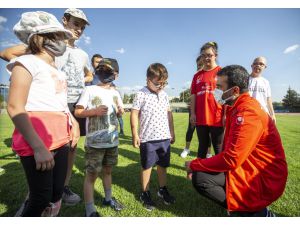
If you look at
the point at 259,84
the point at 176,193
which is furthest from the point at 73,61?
the point at 259,84

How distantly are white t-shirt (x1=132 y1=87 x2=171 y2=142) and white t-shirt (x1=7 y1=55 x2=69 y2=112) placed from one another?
1656 mm

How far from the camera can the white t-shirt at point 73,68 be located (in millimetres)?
3457

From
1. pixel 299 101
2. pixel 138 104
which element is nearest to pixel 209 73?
pixel 138 104

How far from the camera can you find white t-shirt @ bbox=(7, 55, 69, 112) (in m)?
1.94

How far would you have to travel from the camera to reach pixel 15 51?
94.0 inches

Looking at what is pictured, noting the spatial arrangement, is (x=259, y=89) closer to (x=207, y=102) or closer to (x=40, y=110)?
(x=207, y=102)

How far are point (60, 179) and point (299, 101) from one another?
9971 cm

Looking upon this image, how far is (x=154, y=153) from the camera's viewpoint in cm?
370

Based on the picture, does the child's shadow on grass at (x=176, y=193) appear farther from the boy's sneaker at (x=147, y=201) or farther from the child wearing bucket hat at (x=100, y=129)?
the child wearing bucket hat at (x=100, y=129)

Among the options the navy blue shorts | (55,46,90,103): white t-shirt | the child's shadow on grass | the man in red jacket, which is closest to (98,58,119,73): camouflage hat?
(55,46,90,103): white t-shirt

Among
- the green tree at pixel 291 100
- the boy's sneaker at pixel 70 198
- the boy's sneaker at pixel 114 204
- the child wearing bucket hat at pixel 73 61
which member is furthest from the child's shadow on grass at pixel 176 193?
the green tree at pixel 291 100

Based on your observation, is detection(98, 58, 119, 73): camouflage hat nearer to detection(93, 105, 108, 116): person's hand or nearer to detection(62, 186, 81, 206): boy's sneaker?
detection(93, 105, 108, 116): person's hand

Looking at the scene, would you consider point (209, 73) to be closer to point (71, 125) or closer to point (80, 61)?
point (80, 61)

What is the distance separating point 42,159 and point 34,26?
3.64 ft
